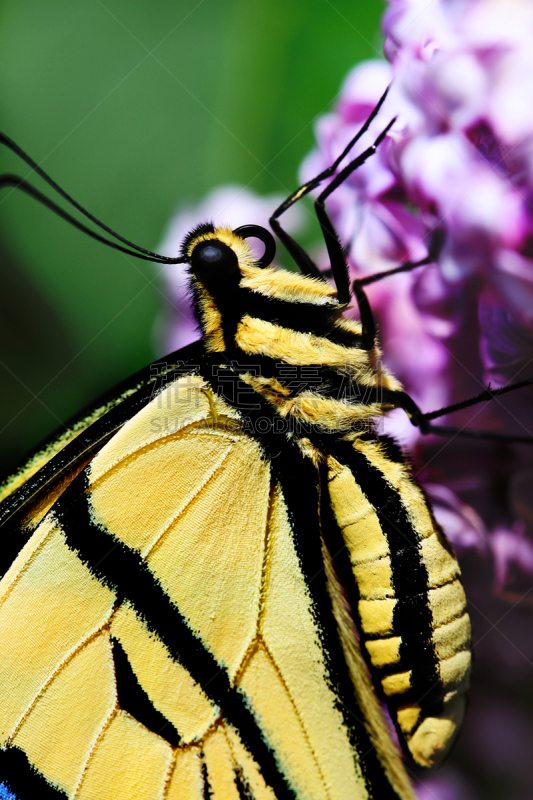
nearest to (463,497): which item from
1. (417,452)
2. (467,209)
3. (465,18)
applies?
(417,452)

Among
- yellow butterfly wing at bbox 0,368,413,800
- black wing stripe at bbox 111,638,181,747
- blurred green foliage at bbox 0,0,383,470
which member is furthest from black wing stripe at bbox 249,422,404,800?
blurred green foliage at bbox 0,0,383,470

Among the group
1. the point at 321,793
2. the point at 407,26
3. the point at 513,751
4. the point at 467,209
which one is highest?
the point at 407,26

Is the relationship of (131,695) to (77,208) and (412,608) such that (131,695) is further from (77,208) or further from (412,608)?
(77,208)

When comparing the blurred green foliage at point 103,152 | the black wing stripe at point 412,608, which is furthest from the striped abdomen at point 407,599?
the blurred green foliage at point 103,152

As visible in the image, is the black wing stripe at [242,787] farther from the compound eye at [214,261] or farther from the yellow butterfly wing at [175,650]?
the compound eye at [214,261]

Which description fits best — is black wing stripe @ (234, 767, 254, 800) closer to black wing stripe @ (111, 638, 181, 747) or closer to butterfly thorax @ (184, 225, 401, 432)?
black wing stripe @ (111, 638, 181, 747)

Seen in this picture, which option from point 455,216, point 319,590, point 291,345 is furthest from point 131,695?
point 455,216

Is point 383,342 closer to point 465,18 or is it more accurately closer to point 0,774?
point 465,18
